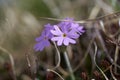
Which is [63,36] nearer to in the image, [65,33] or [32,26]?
[65,33]

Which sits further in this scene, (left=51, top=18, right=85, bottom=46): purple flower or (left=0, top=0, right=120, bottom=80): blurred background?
(left=0, top=0, right=120, bottom=80): blurred background

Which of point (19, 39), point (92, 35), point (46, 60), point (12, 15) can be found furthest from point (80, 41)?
point (12, 15)

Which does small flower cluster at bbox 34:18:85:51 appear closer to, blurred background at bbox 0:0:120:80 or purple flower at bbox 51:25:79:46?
purple flower at bbox 51:25:79:46

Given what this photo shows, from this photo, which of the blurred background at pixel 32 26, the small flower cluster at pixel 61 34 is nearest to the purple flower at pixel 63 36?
the small flower cluster at pixel 61 34

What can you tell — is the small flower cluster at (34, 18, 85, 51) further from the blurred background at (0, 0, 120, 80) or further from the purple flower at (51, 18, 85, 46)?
the blurred background at (0, 0, 120, 80)

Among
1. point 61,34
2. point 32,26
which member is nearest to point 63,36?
point 61,34

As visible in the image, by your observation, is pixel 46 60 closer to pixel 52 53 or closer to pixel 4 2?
pixel 52 53

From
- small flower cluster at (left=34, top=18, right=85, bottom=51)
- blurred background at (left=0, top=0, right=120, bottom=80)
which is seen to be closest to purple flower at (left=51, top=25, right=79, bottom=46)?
Answer: small flower cluster at (left=34, top=18, right=85, bottom=51)
